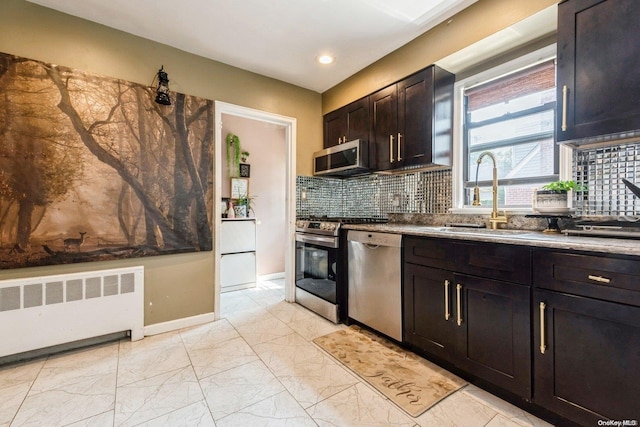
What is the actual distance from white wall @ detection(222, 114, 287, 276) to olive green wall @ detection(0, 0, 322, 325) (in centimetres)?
122

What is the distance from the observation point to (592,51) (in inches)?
58.4

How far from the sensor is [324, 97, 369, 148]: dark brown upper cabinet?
9.72 feet

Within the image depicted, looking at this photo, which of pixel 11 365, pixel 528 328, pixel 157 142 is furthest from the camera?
pixel 157 142

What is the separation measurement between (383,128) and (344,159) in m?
0.53

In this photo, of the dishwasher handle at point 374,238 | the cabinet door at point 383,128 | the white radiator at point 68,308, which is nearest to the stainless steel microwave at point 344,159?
the cabinet door at point 383,128

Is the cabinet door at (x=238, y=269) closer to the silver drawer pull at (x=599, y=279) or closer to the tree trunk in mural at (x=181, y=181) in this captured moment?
the tree trunk in mural at (x=181, y=181)

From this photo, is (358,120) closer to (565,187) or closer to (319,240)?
(319,240)

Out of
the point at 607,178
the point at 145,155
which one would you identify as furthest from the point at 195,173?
the point at 607,178

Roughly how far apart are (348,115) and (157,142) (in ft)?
6.47

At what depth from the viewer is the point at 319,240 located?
2.88 metres

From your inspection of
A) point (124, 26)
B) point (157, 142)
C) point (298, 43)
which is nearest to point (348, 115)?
point (298, 43)

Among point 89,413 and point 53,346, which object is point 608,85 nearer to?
point 89,413

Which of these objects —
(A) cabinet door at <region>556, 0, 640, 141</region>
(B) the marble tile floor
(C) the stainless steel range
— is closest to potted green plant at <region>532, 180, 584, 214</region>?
(A) cabinet door at <region>556, 0, 640, 141</region>

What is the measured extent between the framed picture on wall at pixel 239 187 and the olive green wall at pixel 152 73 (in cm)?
137
